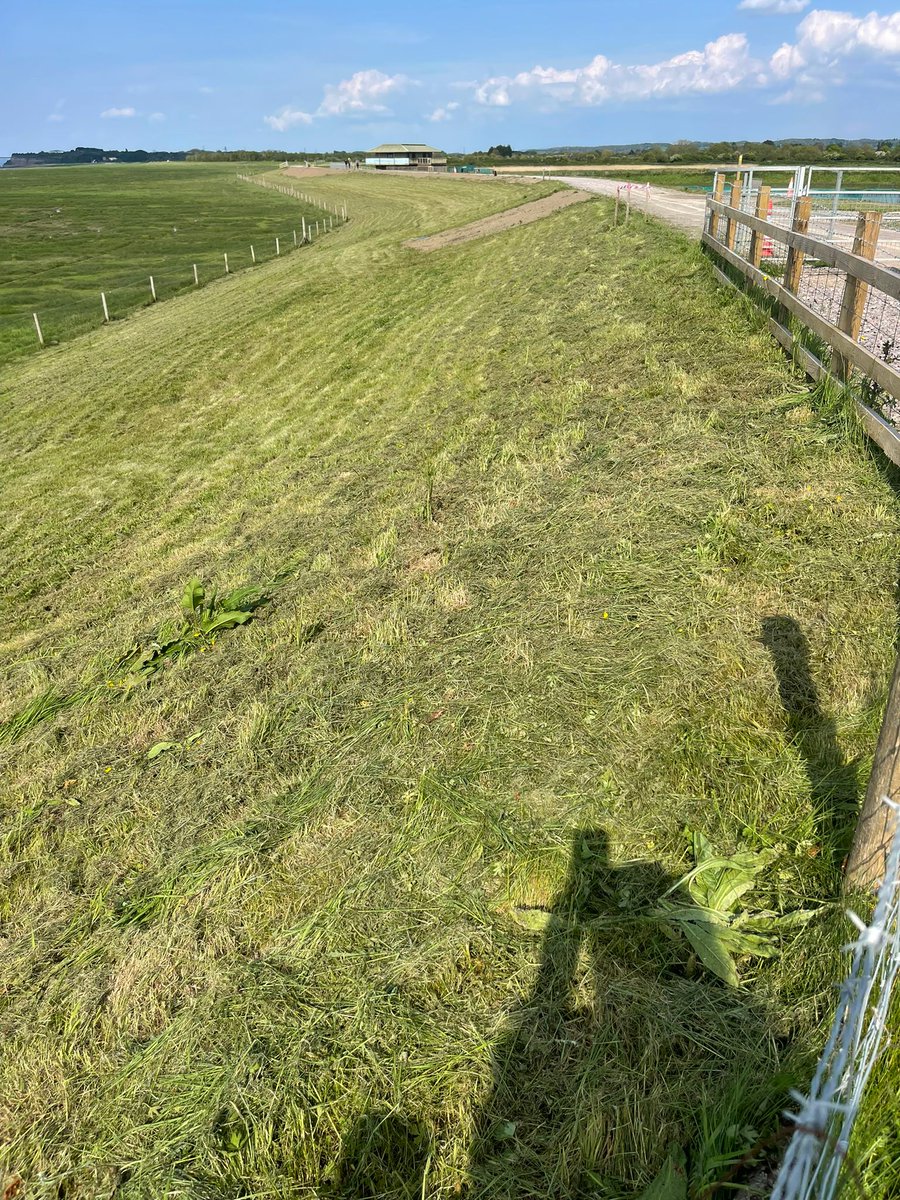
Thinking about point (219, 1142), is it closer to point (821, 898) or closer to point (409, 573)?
point (821, 898)

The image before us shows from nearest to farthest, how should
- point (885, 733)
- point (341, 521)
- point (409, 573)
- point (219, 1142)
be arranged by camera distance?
point (885, 733) < point (219, 1142) < point (409, 573) < point (341, 521)

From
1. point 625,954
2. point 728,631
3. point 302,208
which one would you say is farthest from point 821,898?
point 302,208

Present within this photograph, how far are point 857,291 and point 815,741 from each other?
14.1ft

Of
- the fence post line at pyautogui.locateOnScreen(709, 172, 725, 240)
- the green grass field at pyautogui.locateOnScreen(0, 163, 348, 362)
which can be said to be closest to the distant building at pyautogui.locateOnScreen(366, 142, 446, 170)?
the green grass field at pyautogui.locateOnScreen(0, 163, 348, 362)

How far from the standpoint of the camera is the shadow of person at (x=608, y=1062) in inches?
96.3

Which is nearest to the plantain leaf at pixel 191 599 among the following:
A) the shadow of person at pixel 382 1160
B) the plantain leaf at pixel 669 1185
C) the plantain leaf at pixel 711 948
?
the shadow of person at pixel 382 1160

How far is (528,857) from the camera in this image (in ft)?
11.5

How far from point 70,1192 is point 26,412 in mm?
17509

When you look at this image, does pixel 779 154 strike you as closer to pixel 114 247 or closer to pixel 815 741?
pixel 114 247

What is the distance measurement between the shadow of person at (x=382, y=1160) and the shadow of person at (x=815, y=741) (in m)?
1.85

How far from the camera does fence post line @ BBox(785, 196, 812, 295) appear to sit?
314 inches

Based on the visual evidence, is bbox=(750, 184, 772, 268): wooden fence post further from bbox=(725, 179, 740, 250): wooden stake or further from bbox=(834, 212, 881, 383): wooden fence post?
bbox=(834, 212, 881, 383): wooden fence post

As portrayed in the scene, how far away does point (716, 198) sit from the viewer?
13977 mm

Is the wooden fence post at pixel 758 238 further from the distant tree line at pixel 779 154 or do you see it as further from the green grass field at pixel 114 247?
the distant tree line at pixel 779 154
